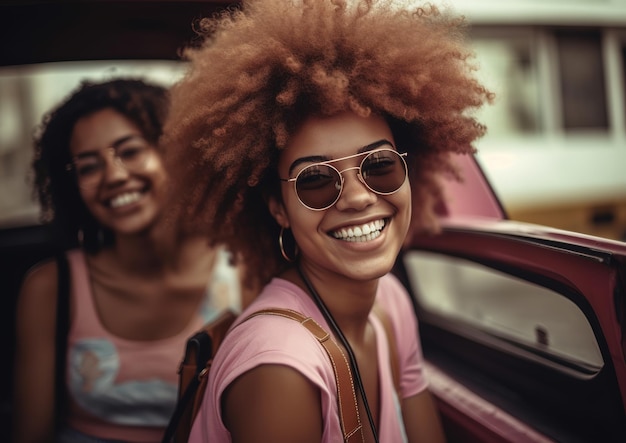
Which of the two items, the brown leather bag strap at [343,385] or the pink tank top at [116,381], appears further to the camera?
the pink tank top at [116,381]

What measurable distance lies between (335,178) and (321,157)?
0.08 meters

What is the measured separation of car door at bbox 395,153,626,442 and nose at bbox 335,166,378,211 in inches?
24.1

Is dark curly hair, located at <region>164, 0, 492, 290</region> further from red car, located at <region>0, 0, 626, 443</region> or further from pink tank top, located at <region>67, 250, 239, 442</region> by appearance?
pink tank top, located at <region>67, 250, 239, 442</region>

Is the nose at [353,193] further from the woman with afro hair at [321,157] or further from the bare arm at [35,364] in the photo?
the bare arm at [35,364]

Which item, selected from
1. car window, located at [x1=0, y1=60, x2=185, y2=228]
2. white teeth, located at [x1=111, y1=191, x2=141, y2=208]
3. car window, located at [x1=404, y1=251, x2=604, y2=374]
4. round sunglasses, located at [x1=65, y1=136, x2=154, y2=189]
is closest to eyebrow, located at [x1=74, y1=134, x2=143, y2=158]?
round sunglasses, located at [x1=65, y1=136, x2=154, y2=189]

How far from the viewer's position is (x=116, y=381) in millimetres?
2316

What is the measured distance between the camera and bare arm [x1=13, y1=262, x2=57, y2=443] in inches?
89.3

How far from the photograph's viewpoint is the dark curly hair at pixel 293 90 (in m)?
1.70

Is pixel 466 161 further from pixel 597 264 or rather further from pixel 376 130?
pixel 597 264

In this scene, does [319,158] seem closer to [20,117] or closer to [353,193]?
[353,193]

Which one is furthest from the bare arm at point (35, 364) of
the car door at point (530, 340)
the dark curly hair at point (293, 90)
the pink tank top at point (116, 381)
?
the car door at point (530, 340)

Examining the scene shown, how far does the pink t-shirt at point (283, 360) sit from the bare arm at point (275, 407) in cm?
2

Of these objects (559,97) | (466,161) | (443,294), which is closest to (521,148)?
(559,97)

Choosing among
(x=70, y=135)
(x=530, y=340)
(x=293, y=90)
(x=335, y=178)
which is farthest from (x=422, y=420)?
(x=70, y=135)
